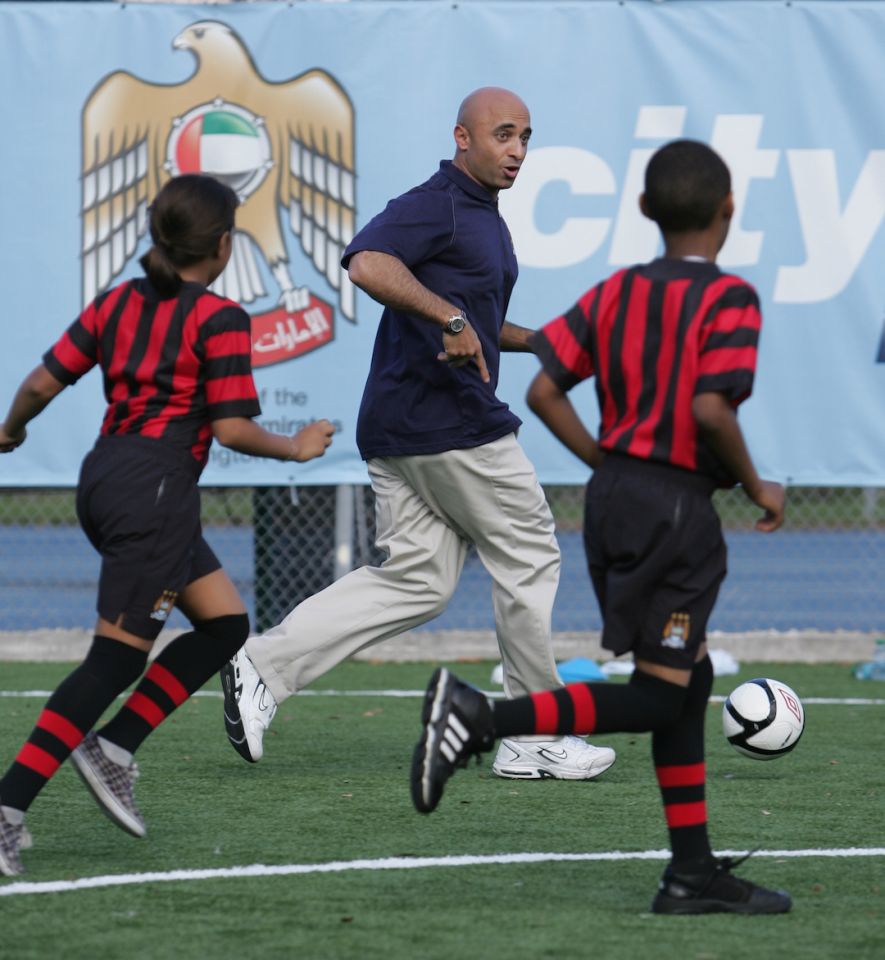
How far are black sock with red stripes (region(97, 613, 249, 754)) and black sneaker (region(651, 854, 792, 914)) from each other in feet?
4.47

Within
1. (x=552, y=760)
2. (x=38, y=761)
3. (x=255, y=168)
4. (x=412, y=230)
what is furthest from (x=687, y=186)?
(x=255, y=168)

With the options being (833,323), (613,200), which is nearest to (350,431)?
(613,200)

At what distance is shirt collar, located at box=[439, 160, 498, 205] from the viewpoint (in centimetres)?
499

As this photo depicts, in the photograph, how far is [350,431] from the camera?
7867mm

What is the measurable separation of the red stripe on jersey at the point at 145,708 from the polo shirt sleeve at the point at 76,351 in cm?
79

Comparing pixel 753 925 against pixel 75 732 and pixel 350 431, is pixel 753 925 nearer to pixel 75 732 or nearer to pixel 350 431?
pixel 75 732

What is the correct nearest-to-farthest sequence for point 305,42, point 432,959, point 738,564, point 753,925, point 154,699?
point 432,959
point 753,925
point 154,699
point 305,42
point 738,564

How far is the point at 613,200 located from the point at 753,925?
5.11 meters

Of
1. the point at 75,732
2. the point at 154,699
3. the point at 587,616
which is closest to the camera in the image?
the point at 75,732

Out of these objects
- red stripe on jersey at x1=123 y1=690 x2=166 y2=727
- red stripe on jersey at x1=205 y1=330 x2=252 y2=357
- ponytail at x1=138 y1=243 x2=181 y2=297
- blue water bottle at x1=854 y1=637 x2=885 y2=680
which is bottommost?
blue water bottle at x1=854 y1=637 x2=885 y2=680

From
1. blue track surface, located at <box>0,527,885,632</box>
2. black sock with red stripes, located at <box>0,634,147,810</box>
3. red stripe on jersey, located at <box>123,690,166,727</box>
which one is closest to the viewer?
black sock with red stripes, located at <box>0,634,147,810</box>

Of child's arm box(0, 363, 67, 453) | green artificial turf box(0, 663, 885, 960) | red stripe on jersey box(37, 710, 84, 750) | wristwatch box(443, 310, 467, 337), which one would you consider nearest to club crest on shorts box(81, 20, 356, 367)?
green artificial turf box(0, 663, 885, 960)

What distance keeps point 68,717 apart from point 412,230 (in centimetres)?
182

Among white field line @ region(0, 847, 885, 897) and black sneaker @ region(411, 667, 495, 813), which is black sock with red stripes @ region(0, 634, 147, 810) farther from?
black sneaker @ region(411, 667, 495, 813)
